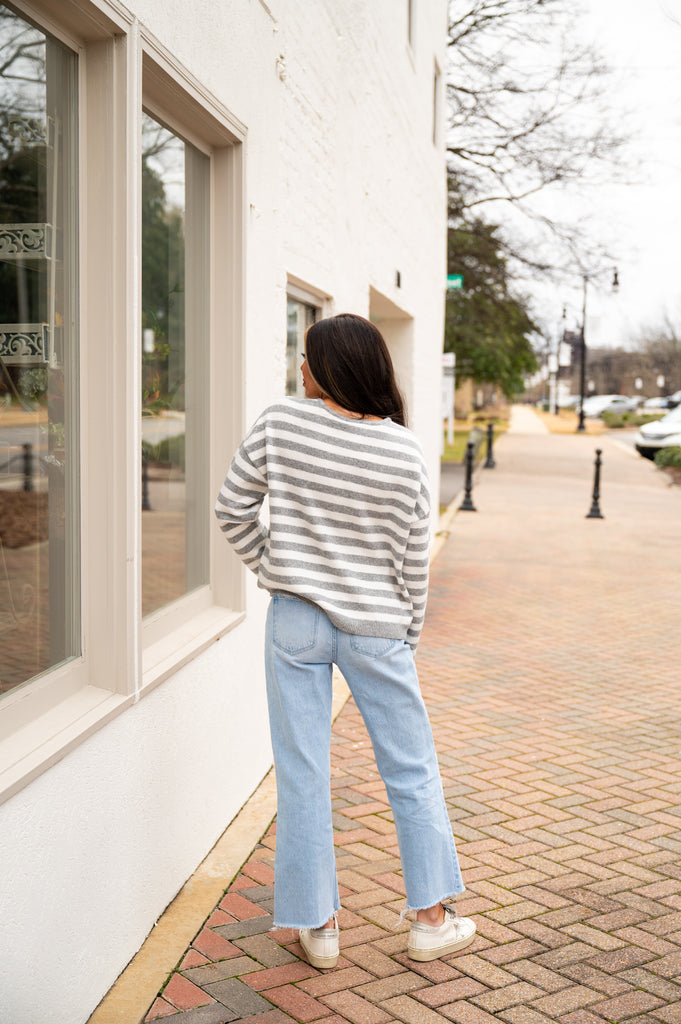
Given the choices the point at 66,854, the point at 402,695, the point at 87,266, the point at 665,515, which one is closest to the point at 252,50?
the point at 87,266

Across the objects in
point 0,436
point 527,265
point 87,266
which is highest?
point 527,265

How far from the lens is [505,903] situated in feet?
12.3

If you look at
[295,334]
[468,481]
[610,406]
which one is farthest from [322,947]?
[610,406]

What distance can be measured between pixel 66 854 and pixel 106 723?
1.21 feet

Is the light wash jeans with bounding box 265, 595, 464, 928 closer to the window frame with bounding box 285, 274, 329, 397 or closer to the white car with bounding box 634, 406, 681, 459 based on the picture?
the window frame with bounding box 285, 274, 329, 397

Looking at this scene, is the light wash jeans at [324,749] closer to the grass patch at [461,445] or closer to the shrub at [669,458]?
the grass patch at [461,445]

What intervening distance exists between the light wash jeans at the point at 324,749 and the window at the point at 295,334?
318 centimetres

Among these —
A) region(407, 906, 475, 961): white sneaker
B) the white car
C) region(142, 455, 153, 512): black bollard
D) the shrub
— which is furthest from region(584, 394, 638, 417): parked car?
region(407, 906, 475, 961): white sneaker

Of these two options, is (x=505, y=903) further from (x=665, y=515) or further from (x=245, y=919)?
(x=665, y=515)

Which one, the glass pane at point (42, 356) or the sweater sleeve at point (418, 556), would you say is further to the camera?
the sweater sleeve at point (418, 556)

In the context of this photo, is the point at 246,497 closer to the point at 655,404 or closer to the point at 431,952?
A: the point at 431,952

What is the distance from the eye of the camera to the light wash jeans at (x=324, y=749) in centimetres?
304

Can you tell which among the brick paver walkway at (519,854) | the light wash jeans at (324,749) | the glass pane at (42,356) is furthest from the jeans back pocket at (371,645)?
the brick paver walkway at (519,854)

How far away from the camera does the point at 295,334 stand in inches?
242
